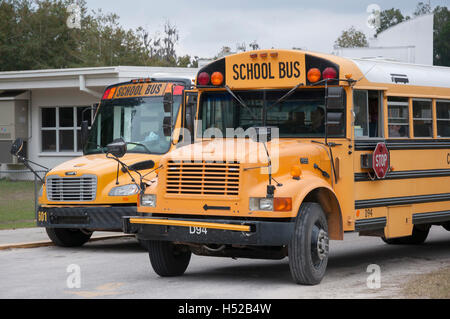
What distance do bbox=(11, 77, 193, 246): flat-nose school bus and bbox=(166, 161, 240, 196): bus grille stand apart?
2.31 metres

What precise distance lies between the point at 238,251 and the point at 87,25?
143 ft

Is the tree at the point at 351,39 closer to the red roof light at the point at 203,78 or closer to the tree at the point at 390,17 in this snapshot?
the tree at the point at 390,17

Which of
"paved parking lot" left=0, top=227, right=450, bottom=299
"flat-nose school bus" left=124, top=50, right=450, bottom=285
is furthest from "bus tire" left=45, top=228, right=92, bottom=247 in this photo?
"flat-nose school bus" left=124, top=50, right=450, bottom=285

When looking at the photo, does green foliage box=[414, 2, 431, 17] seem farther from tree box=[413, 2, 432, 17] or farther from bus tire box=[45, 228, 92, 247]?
bus tire box=[45, 228, 92, 247]

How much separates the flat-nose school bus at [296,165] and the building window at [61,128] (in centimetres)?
2006

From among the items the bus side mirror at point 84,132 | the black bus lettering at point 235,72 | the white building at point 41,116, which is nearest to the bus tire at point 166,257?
the black bus lettering at point 235,72

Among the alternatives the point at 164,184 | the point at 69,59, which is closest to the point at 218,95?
the point at 164,184

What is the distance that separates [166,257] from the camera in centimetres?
999

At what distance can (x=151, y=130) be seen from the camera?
13.7m

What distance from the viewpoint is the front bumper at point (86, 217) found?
40.9 feet

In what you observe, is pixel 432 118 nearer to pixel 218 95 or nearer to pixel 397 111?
pixel 397 111

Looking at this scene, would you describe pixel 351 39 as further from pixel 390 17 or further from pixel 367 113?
pixel 367 113

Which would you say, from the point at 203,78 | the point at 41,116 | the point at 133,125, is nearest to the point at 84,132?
the point at 133,125

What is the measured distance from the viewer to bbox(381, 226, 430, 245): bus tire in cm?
1374
